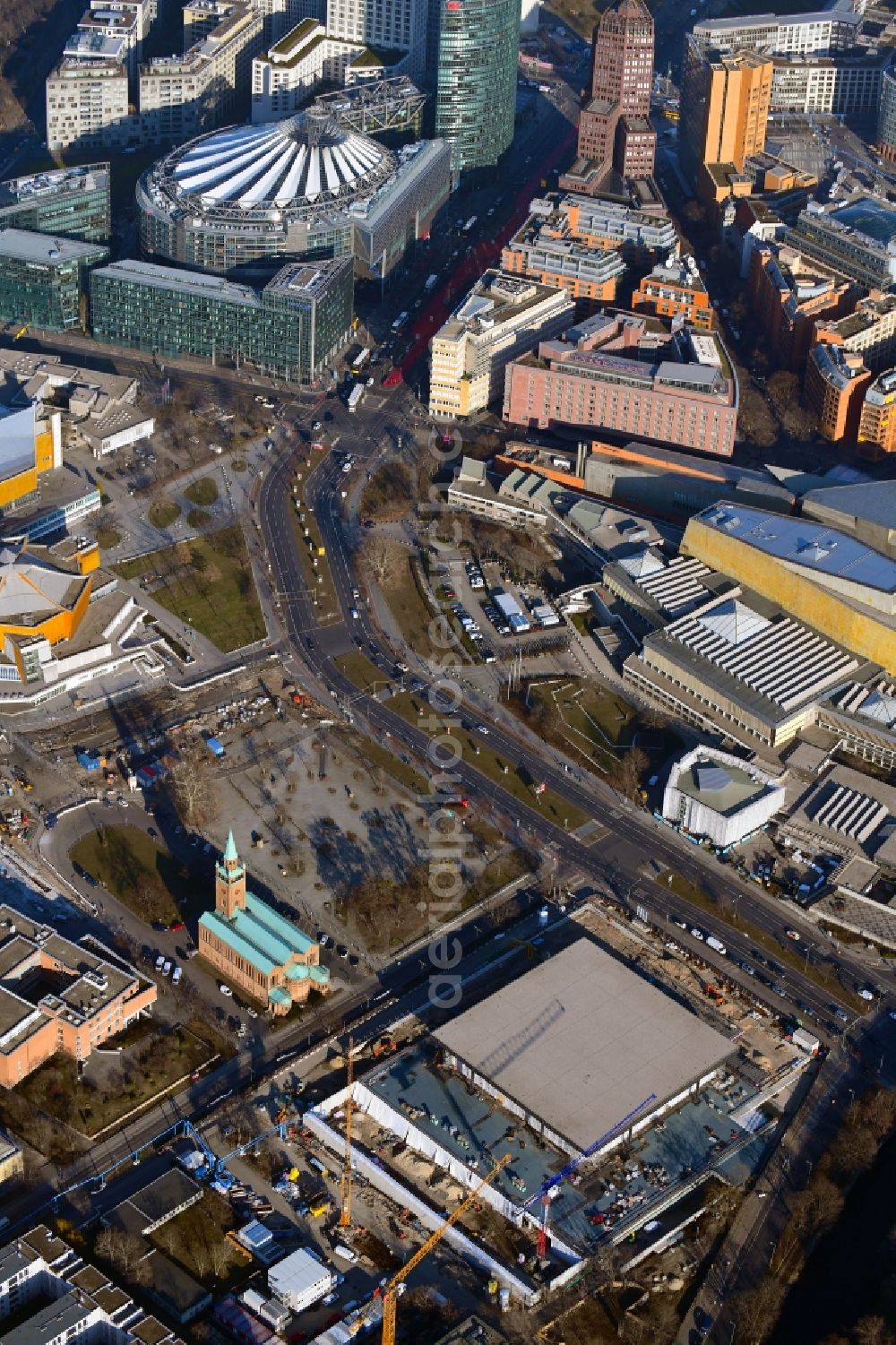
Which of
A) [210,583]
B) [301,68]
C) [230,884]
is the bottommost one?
[210,583]

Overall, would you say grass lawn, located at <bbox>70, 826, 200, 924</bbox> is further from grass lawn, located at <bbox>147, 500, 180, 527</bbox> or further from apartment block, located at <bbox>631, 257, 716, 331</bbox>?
apartment block, located at <bbox>631, 257, 716, 331</bbox>

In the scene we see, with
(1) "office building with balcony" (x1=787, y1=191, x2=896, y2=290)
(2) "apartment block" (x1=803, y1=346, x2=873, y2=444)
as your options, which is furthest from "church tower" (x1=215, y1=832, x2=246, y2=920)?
(1) "office building with balcony" (x1=787, y1=191, x2=896, y2=290)

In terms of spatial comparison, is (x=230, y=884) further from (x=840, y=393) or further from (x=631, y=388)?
(x=840, y=393)

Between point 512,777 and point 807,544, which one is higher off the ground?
point 807,544

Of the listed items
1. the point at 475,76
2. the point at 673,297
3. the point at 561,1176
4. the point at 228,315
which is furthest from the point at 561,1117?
the point at 475,76

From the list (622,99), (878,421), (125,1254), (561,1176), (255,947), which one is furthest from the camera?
(622,99)

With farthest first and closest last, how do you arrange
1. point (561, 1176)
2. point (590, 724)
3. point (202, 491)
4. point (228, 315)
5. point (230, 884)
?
point (228, 315), point (202, 491), point (590, 724), point (230, 884), point (561, 1176)

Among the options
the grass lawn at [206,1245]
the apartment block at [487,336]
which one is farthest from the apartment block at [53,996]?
the apartment block at [487,336]

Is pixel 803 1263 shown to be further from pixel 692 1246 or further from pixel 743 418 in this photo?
pixel 743 418
